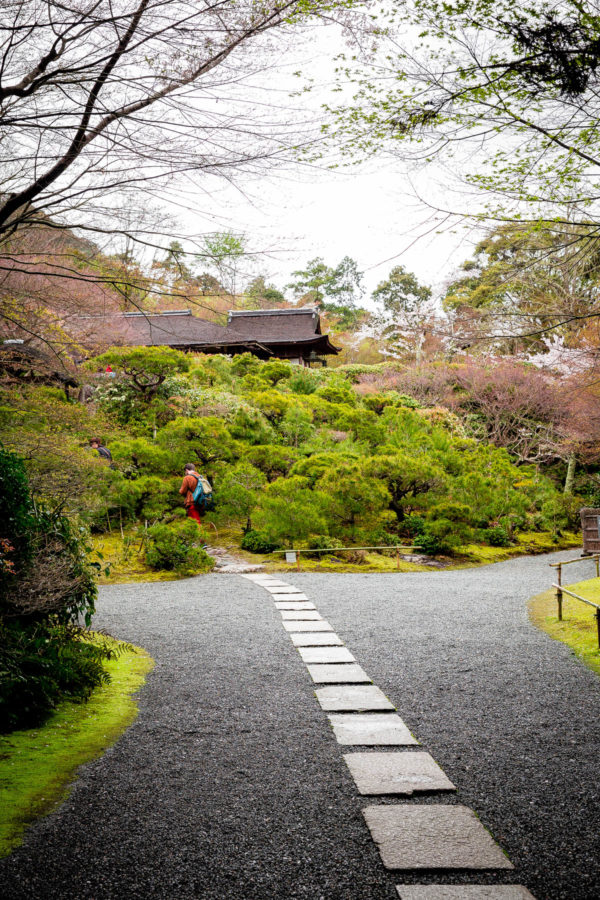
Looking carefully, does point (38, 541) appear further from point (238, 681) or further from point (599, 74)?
point (599, 74)

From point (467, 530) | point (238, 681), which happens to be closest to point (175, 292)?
point (238, 681)

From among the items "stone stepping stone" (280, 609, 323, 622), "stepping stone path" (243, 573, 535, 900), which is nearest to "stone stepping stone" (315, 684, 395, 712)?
"stepping stone path" (243, 573, 535, 900)

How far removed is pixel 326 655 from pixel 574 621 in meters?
2.48

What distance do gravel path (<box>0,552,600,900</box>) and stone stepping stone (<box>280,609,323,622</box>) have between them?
248mm

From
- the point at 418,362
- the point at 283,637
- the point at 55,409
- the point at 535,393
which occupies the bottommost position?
the point at 283,637

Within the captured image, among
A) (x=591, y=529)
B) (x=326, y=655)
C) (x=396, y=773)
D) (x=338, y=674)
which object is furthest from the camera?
(x=591, y=529)

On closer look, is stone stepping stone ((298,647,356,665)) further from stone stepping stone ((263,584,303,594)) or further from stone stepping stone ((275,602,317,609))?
stone stepping stone ((263,584,303,594))

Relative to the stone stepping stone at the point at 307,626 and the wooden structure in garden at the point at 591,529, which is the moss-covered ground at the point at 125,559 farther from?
the wooden structure in garden at the point at 591,529

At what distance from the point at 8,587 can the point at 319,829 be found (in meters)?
2.07

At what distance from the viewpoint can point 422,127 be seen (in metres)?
3.44

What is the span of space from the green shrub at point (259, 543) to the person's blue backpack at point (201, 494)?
872 millimetres

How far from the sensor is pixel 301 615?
17.7 feet

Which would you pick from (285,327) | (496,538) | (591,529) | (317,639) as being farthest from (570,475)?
(317,639)

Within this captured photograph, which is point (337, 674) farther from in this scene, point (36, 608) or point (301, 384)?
point (301, 384)
